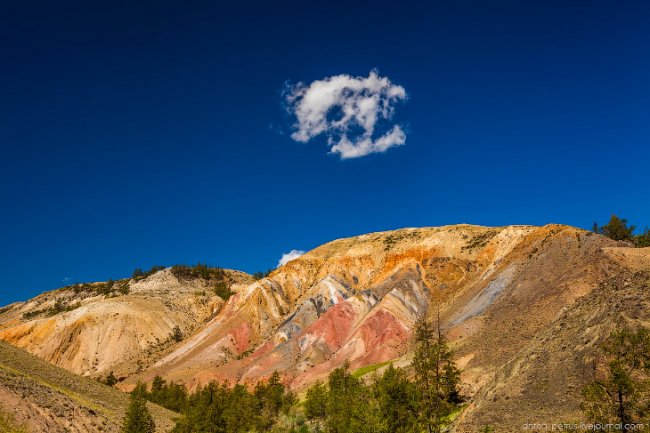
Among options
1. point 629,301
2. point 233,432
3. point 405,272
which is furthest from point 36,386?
point 405,272

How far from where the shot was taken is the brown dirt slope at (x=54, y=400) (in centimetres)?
3497

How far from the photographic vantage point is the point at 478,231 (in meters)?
108

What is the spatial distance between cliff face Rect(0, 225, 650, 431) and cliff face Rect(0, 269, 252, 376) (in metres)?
0.34

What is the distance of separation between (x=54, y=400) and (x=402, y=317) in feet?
189

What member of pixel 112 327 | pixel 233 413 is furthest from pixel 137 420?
pixel 112 327

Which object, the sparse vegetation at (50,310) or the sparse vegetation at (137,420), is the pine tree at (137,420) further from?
the sparse vegetation at (50,310)

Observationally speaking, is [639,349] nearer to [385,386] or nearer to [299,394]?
[385,386]

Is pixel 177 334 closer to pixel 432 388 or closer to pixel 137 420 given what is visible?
pixel 137 420

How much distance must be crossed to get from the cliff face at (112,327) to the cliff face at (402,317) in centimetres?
34

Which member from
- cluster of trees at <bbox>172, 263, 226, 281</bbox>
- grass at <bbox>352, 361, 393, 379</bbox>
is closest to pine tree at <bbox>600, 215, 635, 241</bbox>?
grass at <bbox>352, 361, 393, 379</bbox>

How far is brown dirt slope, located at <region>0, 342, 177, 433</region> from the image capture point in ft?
115

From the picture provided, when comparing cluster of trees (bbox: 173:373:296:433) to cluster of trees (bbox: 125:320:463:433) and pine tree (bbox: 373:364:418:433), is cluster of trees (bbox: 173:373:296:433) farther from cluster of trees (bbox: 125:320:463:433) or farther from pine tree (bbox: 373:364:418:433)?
pine tree (bbox: 373:364:418:433)

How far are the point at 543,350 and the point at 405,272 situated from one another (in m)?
62.8

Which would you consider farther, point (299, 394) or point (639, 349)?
point (299, 394)
